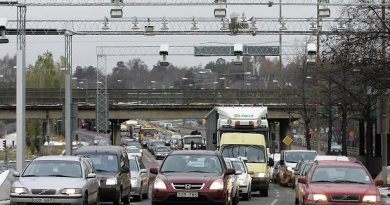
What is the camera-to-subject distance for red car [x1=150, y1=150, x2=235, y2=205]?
2169 centimetres

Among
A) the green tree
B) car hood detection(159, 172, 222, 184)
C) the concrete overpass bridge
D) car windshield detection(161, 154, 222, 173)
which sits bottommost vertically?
car hood detection(159, 172, 222, 184)

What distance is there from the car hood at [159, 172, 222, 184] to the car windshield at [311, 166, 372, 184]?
243 cm

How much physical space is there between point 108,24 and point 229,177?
20317 millimetres

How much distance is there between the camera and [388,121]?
145 feet

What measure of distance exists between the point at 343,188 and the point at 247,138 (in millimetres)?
16604

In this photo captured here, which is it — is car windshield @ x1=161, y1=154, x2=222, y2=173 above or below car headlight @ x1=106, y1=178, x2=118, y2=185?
above

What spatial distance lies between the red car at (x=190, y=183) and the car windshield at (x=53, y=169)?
6.80ft

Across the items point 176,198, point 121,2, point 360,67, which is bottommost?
point 176,198

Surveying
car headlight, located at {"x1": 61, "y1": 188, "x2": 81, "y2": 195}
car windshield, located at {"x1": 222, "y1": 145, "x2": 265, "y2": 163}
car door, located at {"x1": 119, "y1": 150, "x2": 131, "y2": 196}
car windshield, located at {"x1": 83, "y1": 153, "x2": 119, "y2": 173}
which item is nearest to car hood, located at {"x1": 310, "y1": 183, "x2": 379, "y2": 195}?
car headlight, located at {"x1": 61, "y1": 188, "x2": 81, "y2": 195}

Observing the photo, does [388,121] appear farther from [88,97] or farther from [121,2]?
[88,97]

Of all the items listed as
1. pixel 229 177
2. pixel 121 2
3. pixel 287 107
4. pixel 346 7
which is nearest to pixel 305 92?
pixel 287 107

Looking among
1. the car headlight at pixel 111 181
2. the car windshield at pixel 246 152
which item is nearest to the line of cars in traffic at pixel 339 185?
the car headlight at pixel 111 181

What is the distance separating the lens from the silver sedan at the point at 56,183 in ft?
72.0

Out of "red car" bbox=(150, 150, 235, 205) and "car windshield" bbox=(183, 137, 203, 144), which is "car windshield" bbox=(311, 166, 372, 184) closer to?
"red car" bbox=(150, 150, 235, 205)
